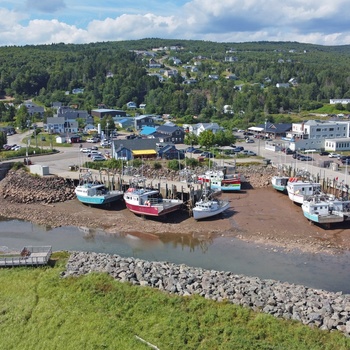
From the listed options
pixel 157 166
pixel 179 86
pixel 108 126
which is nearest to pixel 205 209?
pixel 157 166

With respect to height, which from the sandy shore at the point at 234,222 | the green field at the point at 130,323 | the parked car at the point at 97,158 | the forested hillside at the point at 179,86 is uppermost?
the forested hillside at the point at 179,86

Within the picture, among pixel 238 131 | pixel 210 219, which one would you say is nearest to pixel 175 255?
pixel 210 219

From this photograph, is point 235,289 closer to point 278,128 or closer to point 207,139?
point 207,139

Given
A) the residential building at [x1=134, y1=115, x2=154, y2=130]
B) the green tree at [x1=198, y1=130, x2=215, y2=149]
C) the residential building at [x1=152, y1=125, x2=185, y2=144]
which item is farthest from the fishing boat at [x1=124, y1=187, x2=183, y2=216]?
the residential building at [x1=134, y1=115, x2=154, y2=130]

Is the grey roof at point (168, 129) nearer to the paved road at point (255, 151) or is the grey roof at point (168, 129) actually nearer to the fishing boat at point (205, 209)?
the paved road at point (255, 151)

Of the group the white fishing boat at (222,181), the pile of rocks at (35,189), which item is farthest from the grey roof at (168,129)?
the pile of rocks at (35,189)

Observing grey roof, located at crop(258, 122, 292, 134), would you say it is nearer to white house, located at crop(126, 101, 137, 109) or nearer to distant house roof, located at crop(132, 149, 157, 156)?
distant house roof, located at crop(132, 149, 157, 156)
